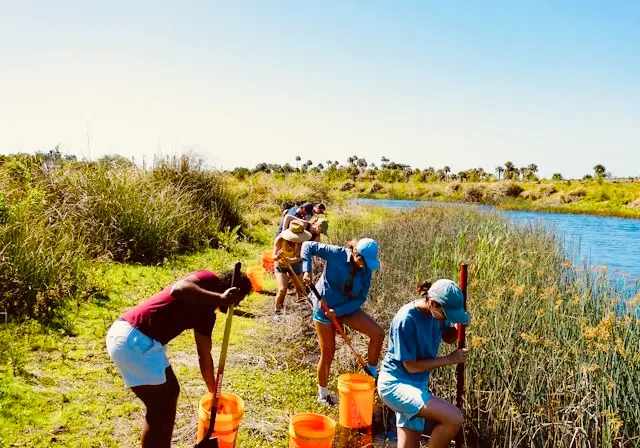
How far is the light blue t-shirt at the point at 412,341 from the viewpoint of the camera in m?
3.14

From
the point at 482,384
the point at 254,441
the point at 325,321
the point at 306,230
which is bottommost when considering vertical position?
the point at 254,441

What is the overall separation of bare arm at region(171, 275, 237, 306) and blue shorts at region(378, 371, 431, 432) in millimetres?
1270

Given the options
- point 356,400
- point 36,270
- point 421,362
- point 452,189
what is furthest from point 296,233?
point 452,189

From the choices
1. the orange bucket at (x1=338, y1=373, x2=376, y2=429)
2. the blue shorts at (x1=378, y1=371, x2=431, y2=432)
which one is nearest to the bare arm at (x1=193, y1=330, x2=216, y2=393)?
the blue shorts at (x1=378, y1=371, x2=431, y2=432)

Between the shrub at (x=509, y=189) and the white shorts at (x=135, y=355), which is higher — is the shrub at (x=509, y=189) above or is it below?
above

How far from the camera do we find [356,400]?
4062 mm

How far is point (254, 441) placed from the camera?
3.90 metres

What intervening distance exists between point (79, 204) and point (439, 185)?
1643 inches

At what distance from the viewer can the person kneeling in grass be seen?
8.85 ft

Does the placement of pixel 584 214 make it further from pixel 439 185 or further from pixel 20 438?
pixel 20 438

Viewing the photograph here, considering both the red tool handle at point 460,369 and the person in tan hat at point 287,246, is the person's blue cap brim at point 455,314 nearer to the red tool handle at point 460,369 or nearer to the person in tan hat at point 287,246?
the red tool handle at point 460,369

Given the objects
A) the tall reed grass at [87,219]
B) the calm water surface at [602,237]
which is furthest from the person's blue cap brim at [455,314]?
the calm water surface at [602,237]

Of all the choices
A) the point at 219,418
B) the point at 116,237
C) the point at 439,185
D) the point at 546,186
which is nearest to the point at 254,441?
the point at 219,418

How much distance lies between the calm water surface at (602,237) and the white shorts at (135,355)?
857 centimetres
